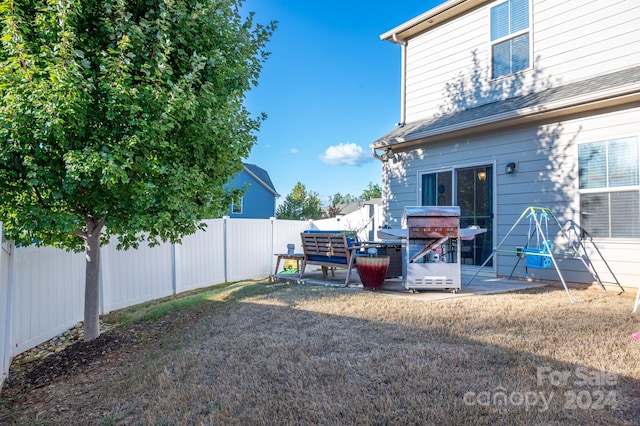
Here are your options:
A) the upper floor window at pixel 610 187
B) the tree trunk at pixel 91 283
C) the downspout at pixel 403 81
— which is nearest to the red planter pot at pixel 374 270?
the upper floor window at pixel 610 187

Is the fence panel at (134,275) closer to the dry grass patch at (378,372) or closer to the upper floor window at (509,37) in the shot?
the dry grass patch at (378,372)

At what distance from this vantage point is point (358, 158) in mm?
51312

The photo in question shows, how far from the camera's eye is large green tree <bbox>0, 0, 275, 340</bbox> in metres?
3.27

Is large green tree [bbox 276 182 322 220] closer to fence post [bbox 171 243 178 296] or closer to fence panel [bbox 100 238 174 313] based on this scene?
fence post [bbox 171 243 178 296]

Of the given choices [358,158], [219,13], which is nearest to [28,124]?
[219,13]

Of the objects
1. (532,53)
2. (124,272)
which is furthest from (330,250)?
(532,53)

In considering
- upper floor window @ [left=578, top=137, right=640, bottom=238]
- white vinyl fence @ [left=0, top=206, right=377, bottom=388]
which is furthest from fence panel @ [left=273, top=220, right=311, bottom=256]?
upper floor window @ [left=578, top=137, right=640, bottom=238]

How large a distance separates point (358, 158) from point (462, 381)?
49.6 meters

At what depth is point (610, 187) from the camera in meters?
5.68

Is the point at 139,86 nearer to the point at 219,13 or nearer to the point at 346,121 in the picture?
the point at 219,13

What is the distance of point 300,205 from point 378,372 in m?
25.7

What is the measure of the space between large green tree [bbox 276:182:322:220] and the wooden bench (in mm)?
17717

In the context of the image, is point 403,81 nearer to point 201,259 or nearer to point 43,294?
point 201,259

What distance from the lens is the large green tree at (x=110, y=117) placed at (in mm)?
3268
